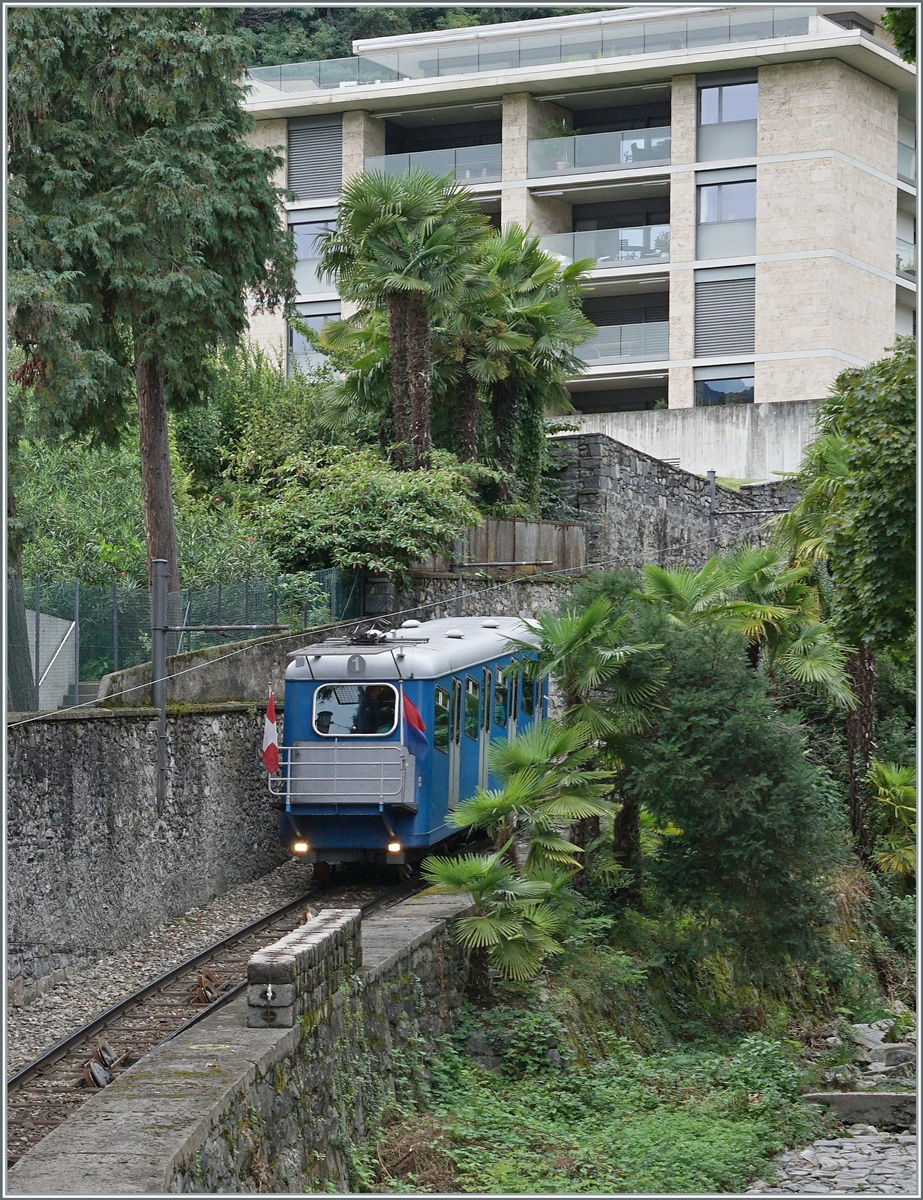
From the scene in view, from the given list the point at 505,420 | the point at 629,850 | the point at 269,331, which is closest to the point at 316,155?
the point at 269,331

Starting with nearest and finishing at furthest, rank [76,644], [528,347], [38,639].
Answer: [38,639] < [76,644] < [528,347]

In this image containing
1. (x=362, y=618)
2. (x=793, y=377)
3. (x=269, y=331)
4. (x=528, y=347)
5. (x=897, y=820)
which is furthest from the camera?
(x=269, y=331)

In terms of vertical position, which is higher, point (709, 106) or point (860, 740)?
point (709, 106)

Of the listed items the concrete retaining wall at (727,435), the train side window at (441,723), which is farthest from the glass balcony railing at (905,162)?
the train side window at (441,723)

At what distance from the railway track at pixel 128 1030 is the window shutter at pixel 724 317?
108 feet

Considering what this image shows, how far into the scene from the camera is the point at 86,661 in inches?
700

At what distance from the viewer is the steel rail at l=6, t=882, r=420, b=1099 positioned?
1160 centimetres

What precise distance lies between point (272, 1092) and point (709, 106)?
4218 centimetres

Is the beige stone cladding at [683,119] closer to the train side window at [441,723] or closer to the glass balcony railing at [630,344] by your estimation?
the glass balcony railing at [630,344]

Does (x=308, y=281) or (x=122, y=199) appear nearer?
(x=122, y=199)

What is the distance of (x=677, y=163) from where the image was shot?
47281mm

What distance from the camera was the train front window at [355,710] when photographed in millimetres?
17953

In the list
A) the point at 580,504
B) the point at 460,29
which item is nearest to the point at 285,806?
the point at 580,504

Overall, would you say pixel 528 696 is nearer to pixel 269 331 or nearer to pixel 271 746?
pixel 271 746
